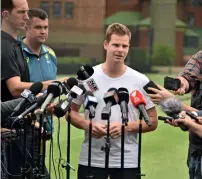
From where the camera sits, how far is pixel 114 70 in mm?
4367

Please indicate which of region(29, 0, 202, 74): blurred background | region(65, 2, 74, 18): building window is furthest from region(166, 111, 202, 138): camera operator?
region(65, 2, 74, 18): building window

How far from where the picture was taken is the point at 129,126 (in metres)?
4.29

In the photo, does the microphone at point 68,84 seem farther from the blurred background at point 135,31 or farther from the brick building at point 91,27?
the brick building at point 91,27

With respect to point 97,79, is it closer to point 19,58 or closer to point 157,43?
point 19,58

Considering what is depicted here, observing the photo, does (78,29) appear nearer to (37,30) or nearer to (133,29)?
(133,29)

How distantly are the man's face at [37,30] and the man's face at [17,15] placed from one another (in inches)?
11.9

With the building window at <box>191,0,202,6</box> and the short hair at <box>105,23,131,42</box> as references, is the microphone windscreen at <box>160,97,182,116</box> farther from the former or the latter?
the building window at <box>191,0,202,6</box>

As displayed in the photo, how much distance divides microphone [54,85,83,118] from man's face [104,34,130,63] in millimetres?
710

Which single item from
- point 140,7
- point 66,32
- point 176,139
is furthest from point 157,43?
point 176,139

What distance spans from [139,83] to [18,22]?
983 mm

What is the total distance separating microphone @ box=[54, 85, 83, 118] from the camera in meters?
3.63

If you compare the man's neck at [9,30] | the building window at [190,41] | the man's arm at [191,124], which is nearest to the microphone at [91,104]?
the man's arm at [191,124]

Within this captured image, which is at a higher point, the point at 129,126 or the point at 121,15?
the point at 129,126

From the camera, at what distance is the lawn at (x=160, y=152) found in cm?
775
